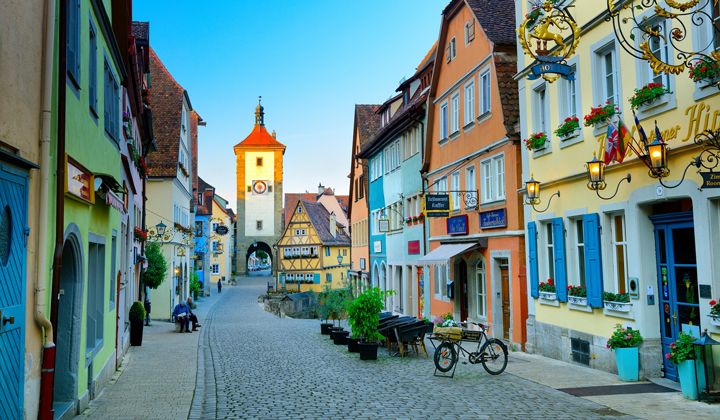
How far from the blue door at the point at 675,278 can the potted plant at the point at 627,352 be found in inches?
16.5

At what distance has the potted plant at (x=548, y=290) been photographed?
14.6 m

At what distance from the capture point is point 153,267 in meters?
26.5

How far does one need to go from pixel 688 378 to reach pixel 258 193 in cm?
7759

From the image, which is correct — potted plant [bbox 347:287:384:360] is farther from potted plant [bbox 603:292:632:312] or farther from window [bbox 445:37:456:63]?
window [bbox 445:37:456:63]

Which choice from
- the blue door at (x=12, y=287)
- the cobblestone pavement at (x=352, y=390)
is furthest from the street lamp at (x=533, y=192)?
the blue door at (x=12, y=287)

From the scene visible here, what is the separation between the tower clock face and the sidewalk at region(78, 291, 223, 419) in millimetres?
64739

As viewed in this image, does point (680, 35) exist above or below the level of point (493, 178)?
above

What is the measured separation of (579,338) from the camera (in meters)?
13.4

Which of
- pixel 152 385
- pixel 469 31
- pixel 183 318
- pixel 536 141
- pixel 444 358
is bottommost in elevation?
pixel 152 385

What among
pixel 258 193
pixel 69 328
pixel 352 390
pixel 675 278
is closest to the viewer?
pixel 69 328

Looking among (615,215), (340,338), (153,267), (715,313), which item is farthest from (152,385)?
(153,267)

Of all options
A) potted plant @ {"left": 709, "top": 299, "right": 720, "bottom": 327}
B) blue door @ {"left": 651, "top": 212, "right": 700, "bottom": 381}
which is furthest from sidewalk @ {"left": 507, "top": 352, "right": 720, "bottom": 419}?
potted plant @ {"left": 709, "top": 299, "right": 720, "bottom": 327}

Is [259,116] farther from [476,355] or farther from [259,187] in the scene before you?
[476,355]

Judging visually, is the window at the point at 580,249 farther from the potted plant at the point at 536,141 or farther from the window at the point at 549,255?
the potted plant at the point at 536,141
